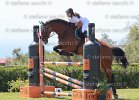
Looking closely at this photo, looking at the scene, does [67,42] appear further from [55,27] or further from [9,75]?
[9,75]

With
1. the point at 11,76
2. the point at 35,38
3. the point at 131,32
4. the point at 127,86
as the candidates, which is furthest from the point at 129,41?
the point at 35,38

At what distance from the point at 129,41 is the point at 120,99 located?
1283 inches

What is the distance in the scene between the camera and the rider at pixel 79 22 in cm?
969

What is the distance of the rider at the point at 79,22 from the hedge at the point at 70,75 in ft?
16.8

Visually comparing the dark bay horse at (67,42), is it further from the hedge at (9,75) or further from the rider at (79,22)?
the hedge at (9,75)

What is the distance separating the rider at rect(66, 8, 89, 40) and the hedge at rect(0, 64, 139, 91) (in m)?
5.11

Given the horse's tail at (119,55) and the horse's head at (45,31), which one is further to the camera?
the horse's tail at (119,55)

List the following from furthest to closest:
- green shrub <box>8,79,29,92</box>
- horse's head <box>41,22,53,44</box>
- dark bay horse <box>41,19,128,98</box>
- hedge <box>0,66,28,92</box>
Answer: hedge <box>0,66,28,92</box> → green shrub <box>8,79,29,92</box> → horse's head <box>41,22,53,44</box> → dark bay horse <box>41,19,128,98</box>

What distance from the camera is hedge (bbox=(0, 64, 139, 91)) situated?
49.5ft

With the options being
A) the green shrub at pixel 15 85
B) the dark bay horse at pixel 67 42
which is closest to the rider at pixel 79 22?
the dark bay horse at pixel 67 42

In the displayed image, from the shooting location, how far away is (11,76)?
15.2 metres

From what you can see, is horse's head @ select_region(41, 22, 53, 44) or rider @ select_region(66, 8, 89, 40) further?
horse's head @ select_region(41, 22, 53, 44)

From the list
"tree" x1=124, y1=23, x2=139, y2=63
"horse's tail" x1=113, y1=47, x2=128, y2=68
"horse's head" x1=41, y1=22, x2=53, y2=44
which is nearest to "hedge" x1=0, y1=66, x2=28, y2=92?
"horse's tail" x1=113, y1=47, x2=128, y2=68

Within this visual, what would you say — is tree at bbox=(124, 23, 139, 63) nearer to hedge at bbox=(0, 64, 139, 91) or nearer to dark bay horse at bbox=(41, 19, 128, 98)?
hedge at bbox=(0, 64, 139, 91)
